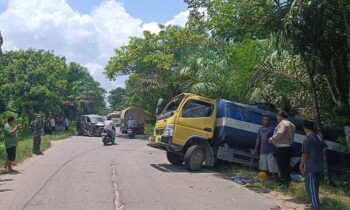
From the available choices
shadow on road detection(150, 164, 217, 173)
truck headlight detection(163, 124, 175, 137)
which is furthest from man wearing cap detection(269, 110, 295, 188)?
truck headlight detection(163, 124, 175, 137)

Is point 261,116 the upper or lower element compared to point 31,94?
lower

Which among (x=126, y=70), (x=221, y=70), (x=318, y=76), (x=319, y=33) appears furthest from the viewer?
(x=126, y=70)

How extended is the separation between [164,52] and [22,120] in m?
13.0

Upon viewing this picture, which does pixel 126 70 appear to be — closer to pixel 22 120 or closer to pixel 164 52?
pixel 164 52

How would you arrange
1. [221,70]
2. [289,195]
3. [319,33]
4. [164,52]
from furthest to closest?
[164,52] → [221,70] → [319,33] → [289,195]

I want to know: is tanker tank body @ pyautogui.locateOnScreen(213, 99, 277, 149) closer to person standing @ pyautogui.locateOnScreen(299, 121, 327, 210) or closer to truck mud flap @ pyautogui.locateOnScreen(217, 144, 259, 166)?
truck mud flap @ pyautogui.locateOnScreen(217, 144, 259, 166)

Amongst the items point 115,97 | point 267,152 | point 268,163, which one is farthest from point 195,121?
point 115,97

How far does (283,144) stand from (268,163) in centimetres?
124

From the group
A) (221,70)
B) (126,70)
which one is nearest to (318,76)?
(221,70)

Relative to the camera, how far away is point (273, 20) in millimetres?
11961

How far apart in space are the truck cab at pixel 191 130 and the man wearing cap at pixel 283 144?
3.16 m

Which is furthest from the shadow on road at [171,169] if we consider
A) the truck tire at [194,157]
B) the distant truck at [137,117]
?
the distant truck at [137,117]

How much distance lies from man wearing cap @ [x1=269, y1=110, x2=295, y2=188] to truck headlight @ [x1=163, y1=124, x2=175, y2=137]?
3525 millimetres

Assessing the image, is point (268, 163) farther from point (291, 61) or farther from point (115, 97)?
point (115, 97)
